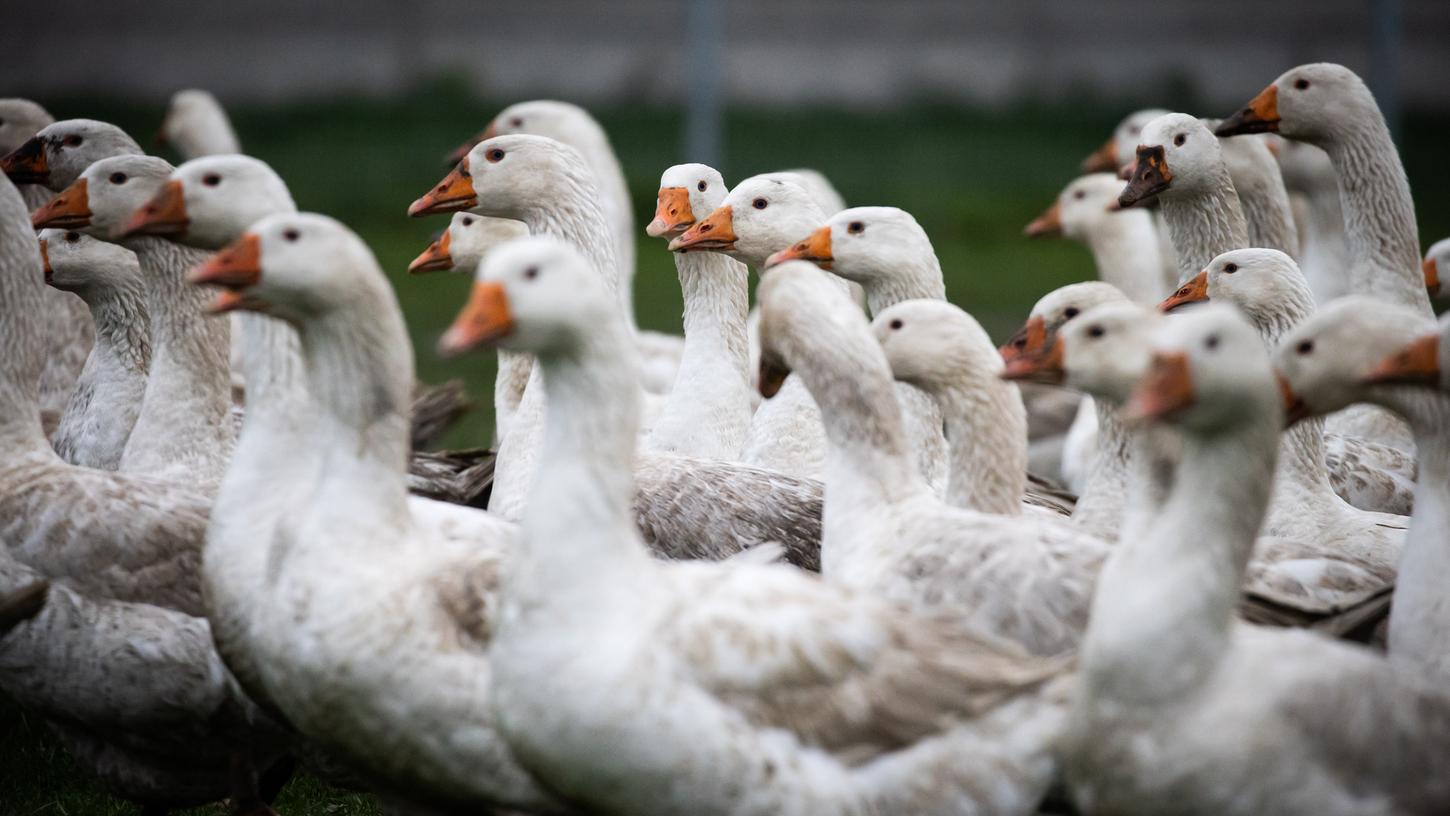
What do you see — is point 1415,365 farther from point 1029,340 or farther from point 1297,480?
point 1297,480

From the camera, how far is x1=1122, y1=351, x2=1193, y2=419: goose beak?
143 inches

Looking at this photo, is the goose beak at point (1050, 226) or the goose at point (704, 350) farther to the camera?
the goose beak at point (1050, 226)

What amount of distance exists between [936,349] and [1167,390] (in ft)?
4.45

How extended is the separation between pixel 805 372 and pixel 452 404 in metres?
4.61

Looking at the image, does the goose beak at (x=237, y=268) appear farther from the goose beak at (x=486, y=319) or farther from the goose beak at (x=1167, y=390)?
the goose beak at (x=1167, y=390)

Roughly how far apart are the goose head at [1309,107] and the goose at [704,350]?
2122 millimetres

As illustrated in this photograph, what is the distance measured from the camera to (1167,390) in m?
3.64

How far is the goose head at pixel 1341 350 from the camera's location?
14.1 feet

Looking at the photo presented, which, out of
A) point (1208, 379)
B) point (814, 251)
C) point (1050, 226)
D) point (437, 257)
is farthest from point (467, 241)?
point (1208, 379)

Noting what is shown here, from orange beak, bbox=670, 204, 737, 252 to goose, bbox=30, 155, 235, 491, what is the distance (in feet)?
5.50

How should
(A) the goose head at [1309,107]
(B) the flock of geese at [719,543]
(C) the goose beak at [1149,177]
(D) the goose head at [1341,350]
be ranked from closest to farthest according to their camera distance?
1. (B) the flock of geese at [719,543]
2. (D) the goose head at [1341,350]
3. (C) the goose beak at [1149,177]
4. (A) the goose head at [1309,107]

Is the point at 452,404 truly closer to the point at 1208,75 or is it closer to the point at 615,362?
the point at 615,362

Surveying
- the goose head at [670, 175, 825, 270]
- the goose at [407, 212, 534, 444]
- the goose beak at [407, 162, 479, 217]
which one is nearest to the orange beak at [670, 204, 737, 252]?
the goose head at [670, 175, 825, 270]

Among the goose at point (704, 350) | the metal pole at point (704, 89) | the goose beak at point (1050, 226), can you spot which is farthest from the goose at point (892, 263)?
the metal pole at point (704, 89)
